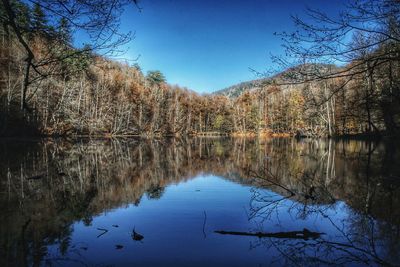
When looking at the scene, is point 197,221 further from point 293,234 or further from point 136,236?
point 293,234

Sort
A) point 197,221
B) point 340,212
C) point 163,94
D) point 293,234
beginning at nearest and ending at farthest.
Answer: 1. point 293,234
2. point 197,221
3. point 340,212
4. point 163,94

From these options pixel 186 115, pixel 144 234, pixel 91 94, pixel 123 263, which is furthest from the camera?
pixel 186 115

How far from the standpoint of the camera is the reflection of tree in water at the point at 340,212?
488cm

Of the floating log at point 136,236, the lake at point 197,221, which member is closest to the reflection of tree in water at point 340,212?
the lake at point 197,221

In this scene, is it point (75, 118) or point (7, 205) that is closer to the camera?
point (7, 205)

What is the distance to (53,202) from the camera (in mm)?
8258

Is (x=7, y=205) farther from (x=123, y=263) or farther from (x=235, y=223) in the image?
(x=235, y=223)

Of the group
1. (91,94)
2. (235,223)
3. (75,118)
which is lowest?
(235,223)

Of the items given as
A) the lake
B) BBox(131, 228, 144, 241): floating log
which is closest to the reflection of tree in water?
the lake

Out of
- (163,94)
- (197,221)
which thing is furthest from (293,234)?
(163,94)

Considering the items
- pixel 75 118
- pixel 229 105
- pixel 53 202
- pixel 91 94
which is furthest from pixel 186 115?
pixel 53 202

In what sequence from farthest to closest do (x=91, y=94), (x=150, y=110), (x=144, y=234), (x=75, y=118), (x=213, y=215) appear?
(x=150, y=110), (x=91, y=94), (x=75, y=118), (x=213, y=215), (x=144, y=234)

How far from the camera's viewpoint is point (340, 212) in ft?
24.0

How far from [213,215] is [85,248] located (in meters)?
2.89
